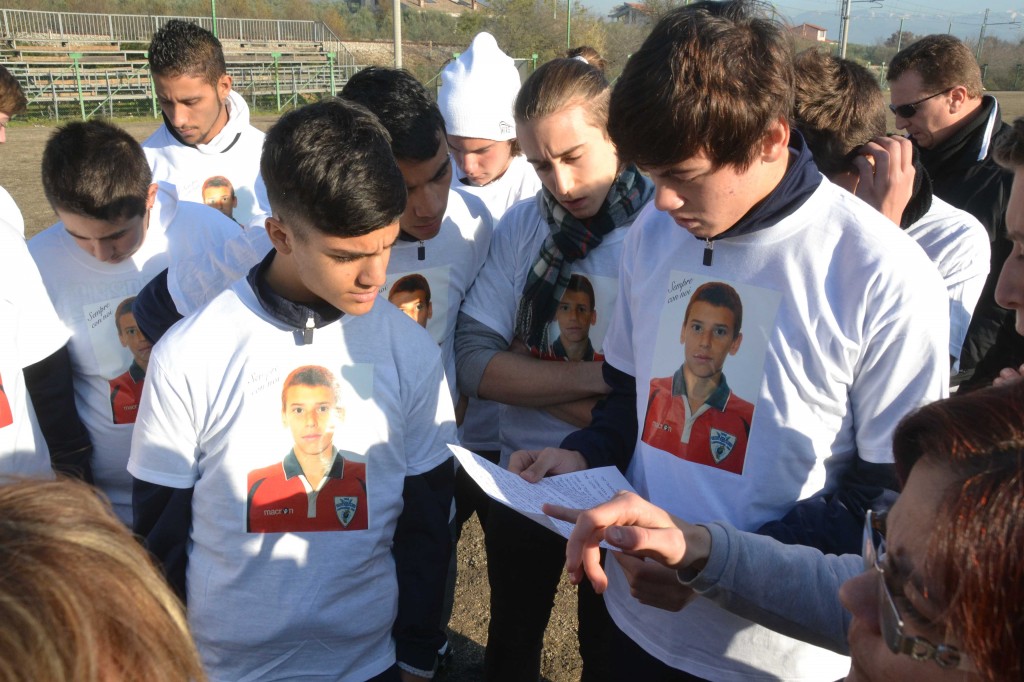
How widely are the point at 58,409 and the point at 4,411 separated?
222mm

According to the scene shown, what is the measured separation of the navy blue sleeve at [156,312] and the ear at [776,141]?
155 cm

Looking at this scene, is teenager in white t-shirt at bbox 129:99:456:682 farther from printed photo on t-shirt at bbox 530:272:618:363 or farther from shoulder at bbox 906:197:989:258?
shoulder at bbox 906:197:989:258

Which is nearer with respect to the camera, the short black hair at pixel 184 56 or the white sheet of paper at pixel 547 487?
the white sheet of paper at pixel 547 487

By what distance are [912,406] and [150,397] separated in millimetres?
1561

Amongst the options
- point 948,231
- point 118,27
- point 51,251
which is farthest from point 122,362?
point 118,27

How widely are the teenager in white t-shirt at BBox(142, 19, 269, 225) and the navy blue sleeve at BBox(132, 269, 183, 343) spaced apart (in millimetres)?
1398

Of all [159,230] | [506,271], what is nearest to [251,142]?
[159,230]

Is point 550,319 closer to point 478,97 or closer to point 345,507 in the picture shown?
point 345,507

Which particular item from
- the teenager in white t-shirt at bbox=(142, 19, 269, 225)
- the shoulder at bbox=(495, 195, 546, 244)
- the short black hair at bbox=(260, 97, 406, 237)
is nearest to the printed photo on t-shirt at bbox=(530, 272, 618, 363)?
the shoulder at bbox=(495, 195, 546, 244)

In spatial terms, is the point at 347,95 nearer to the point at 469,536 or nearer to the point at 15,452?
the point at 15,452

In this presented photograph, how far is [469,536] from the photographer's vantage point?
4102 millimetres

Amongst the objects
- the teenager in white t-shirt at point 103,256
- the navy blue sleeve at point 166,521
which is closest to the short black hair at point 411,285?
the teenager in white t-shirt at point 103,256

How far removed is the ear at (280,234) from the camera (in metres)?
1.95

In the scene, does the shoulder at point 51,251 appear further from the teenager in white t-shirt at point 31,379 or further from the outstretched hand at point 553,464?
the outstretched hand at point 553,464
